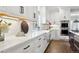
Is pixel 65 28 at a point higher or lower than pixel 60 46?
higher

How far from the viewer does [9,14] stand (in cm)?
171

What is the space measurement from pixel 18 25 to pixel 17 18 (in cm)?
11

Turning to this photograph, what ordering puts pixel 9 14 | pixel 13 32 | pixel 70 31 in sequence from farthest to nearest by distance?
pixel 70 31, pixel 13 32, pixel 9 14

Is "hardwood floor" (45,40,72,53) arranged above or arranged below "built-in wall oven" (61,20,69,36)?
below

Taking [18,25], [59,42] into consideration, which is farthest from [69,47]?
[18,25]

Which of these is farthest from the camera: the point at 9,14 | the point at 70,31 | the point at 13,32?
the point at 70,31

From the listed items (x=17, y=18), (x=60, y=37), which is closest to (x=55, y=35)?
(x=60, y=37)

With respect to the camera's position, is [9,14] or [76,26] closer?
[9,14]

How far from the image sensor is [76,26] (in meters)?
2.07

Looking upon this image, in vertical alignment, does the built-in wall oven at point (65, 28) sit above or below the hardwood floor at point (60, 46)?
above

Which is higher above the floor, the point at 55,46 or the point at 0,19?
the point at 0,19
